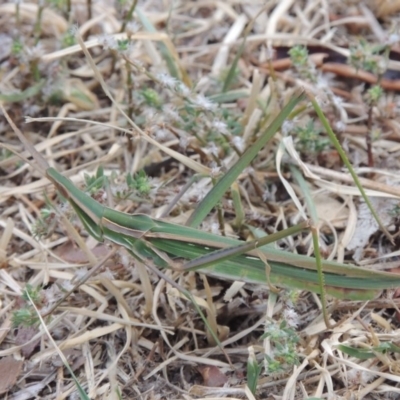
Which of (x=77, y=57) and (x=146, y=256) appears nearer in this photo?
(x=146, y=256)

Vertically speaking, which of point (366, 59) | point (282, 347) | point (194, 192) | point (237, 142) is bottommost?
point (282, 347)

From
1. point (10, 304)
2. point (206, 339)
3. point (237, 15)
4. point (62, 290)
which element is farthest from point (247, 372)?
point (237, 15)

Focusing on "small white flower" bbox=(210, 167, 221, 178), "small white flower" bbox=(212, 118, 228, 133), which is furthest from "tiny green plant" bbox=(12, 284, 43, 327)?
"small white flower" bbox=(212, 118, 228, 133)

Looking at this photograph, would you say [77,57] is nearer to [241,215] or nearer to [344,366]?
[241,215]

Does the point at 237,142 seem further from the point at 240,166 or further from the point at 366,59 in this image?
the point at 366,59

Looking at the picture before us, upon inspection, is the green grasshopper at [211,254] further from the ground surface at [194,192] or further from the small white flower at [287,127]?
the small white flower at [287,127]

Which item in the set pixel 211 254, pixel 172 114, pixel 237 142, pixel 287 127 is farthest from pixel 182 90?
pixel 211 254
